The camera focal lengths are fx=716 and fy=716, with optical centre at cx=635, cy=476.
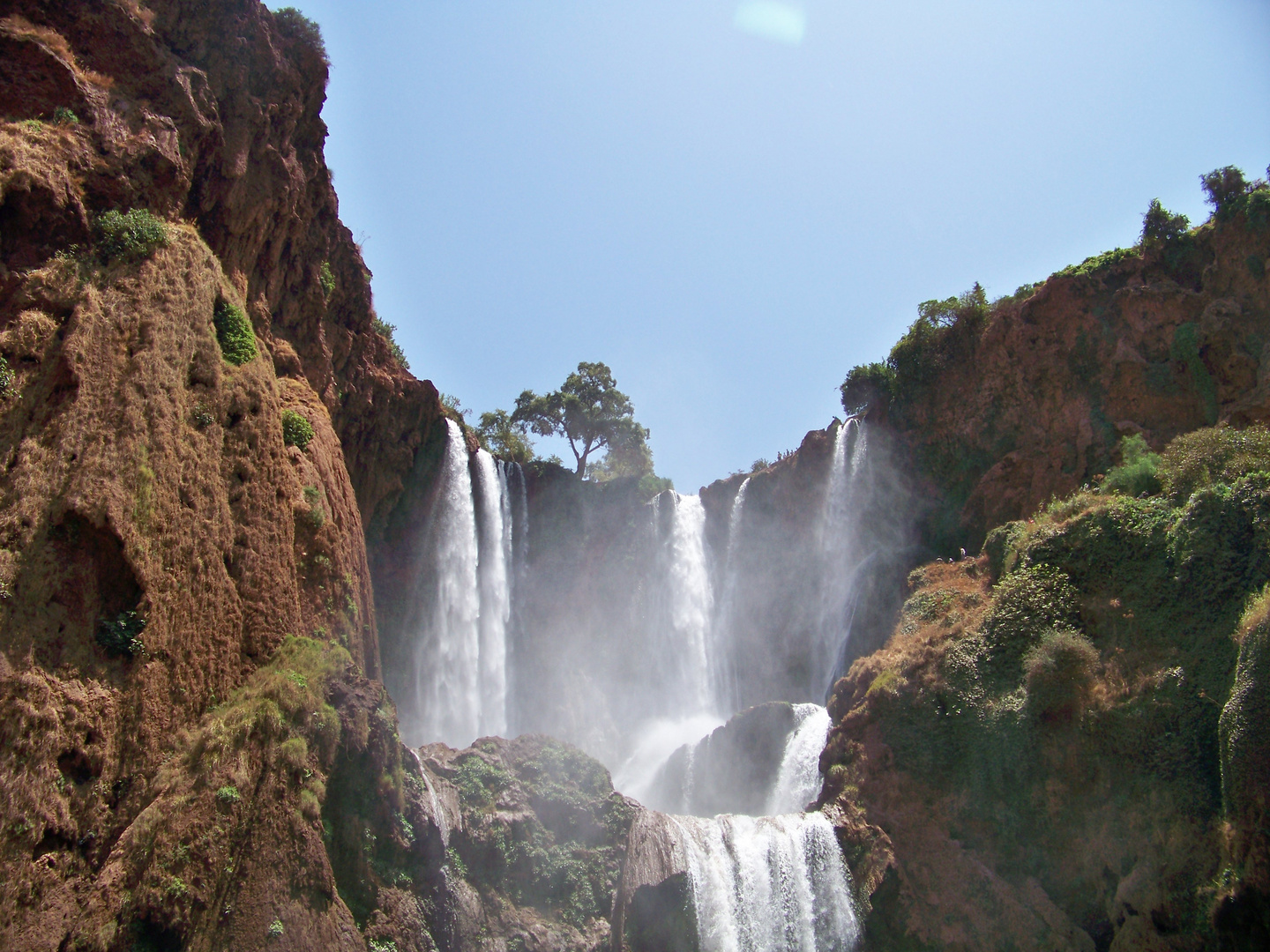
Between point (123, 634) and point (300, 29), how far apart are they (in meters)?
19.5

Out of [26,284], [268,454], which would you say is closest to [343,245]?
[268,454]

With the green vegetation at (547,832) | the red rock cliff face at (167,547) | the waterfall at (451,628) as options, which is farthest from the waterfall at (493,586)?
the red rock cliff face at (167,547)

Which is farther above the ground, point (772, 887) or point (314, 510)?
point (314, 510)

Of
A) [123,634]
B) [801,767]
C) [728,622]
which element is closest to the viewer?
[123,634]

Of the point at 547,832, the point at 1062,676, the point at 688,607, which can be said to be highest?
the point at 688,607

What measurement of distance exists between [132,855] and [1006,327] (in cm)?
3100

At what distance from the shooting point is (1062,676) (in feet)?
51.0

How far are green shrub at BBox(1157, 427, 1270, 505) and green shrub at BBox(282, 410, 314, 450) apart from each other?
21.0 metres

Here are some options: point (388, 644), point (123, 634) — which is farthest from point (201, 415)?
point (388, 644)

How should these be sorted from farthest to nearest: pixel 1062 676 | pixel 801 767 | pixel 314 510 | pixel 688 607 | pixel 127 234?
pixel 688 607
pixel 801 767
pixel 314 510
pixel 1062 676
pixel 127 234

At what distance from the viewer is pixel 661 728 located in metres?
34.1

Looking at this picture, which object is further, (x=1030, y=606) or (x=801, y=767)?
(x=801, y=767)

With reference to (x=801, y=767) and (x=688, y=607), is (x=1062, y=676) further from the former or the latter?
(x=688, y=607)

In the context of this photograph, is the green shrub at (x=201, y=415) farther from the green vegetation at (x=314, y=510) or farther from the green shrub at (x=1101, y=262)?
the green shrub at (x=1101, y=262)
